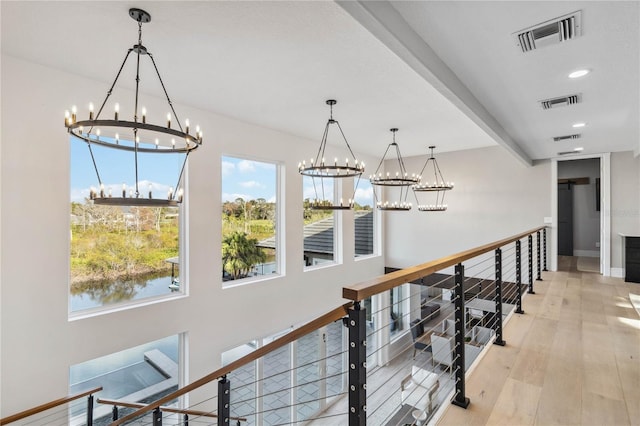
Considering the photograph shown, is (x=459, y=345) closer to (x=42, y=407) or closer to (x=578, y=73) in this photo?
(x=578, y=73)

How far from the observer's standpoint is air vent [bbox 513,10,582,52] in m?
2.12

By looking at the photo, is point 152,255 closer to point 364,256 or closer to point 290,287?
point 290,287

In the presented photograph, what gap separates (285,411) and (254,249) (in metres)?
2.83

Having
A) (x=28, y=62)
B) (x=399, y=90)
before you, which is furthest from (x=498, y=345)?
(x=28, y=62)

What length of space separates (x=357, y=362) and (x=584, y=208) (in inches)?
432

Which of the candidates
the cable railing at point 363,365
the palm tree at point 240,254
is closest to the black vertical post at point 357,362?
the cable railing at point 363,365

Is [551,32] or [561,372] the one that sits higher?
[551,32]

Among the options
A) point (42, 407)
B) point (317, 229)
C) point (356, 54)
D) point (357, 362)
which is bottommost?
point (42, 407)

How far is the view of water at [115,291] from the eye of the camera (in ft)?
11.5

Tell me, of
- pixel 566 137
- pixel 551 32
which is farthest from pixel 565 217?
pixel 551 32

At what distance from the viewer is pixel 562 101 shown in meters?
3.54

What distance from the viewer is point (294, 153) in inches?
232

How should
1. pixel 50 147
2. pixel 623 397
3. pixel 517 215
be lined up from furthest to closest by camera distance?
pixel 517 215
pixel 50 147
pixel 623 397

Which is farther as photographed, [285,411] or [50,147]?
[285,411]
